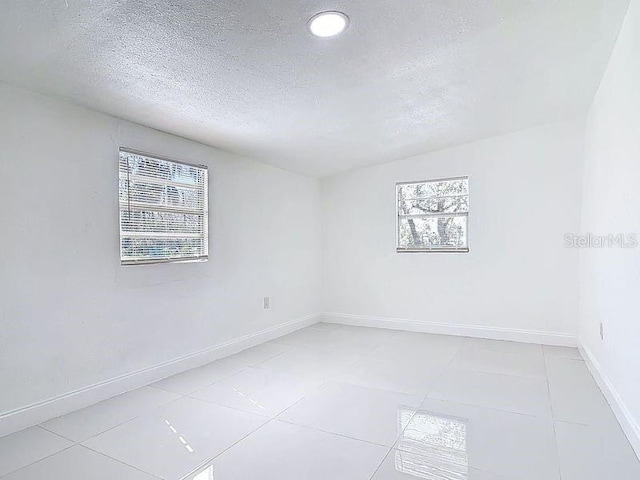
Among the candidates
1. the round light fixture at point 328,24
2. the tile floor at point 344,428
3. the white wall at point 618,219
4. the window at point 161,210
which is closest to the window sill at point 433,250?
the white wall at point 618,219

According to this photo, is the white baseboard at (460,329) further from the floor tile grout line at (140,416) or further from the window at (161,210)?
the floor tile grout line at (140,416)

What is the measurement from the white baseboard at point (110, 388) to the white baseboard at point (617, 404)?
2.99m

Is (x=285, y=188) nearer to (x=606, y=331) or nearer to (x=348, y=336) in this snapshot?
(x=348, y=336)

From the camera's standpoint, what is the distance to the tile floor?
1842mm

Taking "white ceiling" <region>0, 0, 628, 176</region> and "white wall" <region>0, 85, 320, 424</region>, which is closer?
"white ceiling" <region>0, 0, 628, 176</region>

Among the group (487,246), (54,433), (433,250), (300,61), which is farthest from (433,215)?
(54,433)

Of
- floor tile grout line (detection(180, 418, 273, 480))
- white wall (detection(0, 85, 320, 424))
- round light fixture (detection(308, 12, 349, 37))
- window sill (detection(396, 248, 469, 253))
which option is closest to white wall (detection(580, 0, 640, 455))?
window sill (detection(396, 248, 469, 253))

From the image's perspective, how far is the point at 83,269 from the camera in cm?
255

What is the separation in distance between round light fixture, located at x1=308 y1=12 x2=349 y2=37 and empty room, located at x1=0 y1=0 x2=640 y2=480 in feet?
0.05

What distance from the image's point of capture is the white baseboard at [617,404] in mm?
2000

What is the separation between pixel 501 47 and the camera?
2346mm

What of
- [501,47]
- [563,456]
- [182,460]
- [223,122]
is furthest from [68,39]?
[563,456]

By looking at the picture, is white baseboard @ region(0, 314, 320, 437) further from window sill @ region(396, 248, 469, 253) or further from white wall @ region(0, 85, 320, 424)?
window sill @ region(396, 248, 469, 253)

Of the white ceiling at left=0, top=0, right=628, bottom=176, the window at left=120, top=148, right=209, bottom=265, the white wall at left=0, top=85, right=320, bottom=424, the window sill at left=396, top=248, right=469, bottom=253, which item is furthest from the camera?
the window sill at left=396, top=248, right=469, bottom=253
